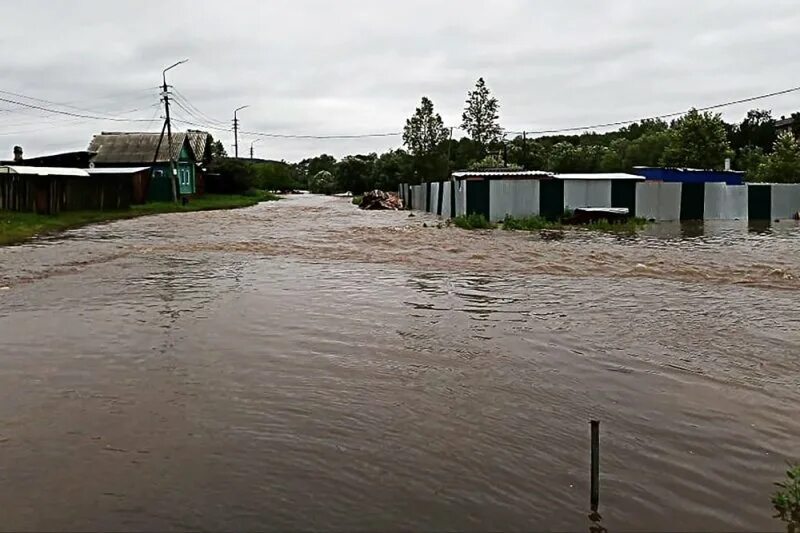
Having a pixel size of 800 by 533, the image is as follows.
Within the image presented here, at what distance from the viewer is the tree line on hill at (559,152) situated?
5322 cm

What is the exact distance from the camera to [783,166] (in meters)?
42.7

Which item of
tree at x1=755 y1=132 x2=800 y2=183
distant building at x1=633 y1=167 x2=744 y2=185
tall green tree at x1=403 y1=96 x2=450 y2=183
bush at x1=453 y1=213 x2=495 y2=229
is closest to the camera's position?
bush at x1=453 y1=213 x2=495 y2=229

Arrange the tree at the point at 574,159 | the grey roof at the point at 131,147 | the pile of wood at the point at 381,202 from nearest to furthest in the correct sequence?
the pile of wood at the point at 381,202
the grey roof at the point at 131,147
the tree at the point at 574,159

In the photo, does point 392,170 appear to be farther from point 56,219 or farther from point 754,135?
point 56,219

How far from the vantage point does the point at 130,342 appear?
784cm

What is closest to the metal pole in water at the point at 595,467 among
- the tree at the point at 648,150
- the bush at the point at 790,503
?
the bush at the point at 790,503

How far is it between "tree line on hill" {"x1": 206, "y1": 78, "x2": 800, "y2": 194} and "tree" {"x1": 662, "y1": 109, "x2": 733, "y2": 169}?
0.22ft

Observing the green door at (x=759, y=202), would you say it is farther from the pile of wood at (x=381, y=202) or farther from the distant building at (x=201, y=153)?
the distant building at (x=201, y=153)

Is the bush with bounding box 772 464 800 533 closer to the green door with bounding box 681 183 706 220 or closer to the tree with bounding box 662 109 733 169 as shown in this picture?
the green door with bounding box 681 183 706 220

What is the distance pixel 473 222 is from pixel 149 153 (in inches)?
1421

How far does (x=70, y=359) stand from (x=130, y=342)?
785 mm

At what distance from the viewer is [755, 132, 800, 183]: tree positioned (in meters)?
42.1

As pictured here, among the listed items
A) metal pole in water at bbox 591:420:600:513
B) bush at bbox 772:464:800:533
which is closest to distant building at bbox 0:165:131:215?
metal pole in water at bbox 591:420:600:513

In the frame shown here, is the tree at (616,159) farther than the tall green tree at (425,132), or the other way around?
the tall green tree at (425,132)
